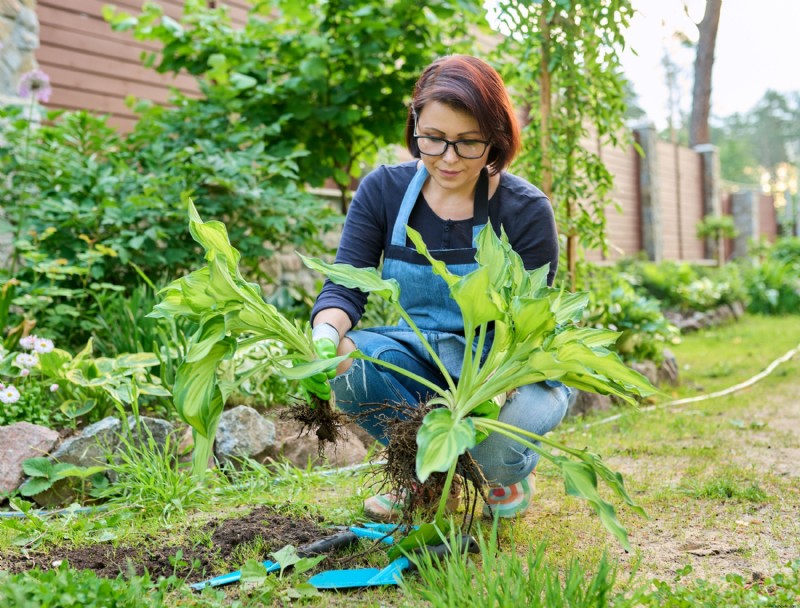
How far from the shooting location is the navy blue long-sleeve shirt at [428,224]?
7.48 feet

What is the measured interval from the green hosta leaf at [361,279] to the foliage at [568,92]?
250 centimetres

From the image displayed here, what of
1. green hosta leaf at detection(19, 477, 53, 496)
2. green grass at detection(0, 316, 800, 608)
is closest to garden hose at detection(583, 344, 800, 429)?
green grass at detection(0, 316, 800, 608)

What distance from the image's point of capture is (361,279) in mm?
1712

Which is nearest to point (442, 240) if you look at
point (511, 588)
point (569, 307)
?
point (569, 307)

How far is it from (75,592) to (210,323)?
585 mm

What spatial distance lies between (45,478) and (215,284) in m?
1.33

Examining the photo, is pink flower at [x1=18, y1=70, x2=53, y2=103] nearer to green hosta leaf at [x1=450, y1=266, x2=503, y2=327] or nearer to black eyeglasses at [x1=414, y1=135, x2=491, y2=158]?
black eyeglasses at [x1=414, y1=135, x2=491, y2=158]

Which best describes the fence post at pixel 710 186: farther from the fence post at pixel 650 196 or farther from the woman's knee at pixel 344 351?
the woman's knee at pixel 344 351

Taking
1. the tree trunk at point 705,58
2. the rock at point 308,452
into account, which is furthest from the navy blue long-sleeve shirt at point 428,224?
the tree trunk at point 705,58

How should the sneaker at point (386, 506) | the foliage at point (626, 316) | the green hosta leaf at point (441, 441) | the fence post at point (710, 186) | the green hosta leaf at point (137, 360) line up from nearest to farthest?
the green hosta leaf at point (441, 441) < the sneaker at point (386, 506) < the green hosta leaf at point (137, 360) < the foliage at point (626, 316) < the fence post at point (710, 186)

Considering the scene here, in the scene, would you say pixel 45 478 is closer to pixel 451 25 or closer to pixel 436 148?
pixel 436 148

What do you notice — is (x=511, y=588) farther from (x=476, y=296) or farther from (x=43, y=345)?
(x=43, y=345)

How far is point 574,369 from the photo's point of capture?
5.26 feet

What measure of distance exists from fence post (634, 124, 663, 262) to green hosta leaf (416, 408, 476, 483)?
458 inches
